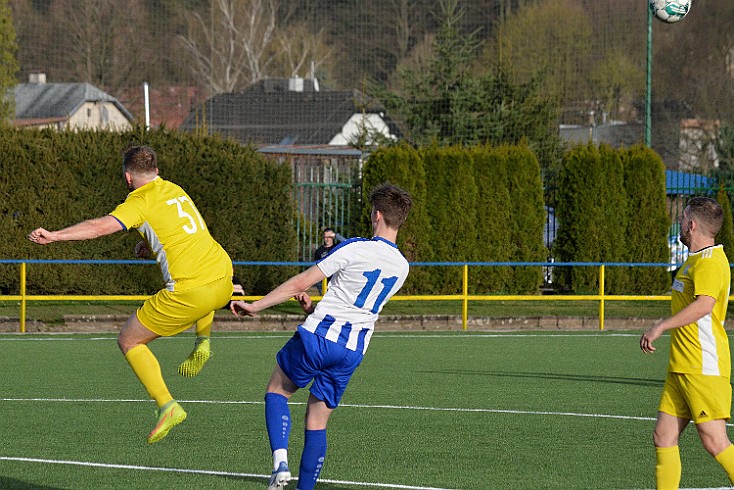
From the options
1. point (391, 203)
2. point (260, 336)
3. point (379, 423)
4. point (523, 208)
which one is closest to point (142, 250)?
point (391, 203)

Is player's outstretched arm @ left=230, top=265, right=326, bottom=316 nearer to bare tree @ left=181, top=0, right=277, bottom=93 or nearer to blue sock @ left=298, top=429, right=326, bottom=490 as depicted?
blue sock @ left=298, top=429, right=326, bottom=490

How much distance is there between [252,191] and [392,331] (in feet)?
Answer: 14.1

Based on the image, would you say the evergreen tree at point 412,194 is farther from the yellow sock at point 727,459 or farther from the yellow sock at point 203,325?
the yellow sock at point 727,459

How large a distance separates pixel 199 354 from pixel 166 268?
0.71 m

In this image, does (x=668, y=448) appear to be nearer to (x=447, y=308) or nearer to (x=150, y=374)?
(x=150, y=374)

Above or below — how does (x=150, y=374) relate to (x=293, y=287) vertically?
below

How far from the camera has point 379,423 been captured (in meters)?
10.1

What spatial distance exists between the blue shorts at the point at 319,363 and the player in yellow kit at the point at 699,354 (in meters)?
1.63

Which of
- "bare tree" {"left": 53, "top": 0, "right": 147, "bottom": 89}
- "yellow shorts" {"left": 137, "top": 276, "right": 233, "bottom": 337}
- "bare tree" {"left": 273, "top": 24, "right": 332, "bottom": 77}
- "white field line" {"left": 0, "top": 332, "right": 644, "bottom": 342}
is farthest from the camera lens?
"bare tree" {"left": 273, "top": 24, "right": 332, "bottom": 77}

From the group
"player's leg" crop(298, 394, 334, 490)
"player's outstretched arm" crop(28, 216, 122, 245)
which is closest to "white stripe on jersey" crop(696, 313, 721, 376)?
"player's leg" crop(298, 394, 334, 490)

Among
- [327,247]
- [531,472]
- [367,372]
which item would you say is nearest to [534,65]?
[327,247]

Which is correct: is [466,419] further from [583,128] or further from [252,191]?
[583,128]

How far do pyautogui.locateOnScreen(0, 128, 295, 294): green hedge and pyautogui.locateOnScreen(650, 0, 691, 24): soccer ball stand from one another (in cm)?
845

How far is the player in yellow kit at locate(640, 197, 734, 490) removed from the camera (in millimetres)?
6414
